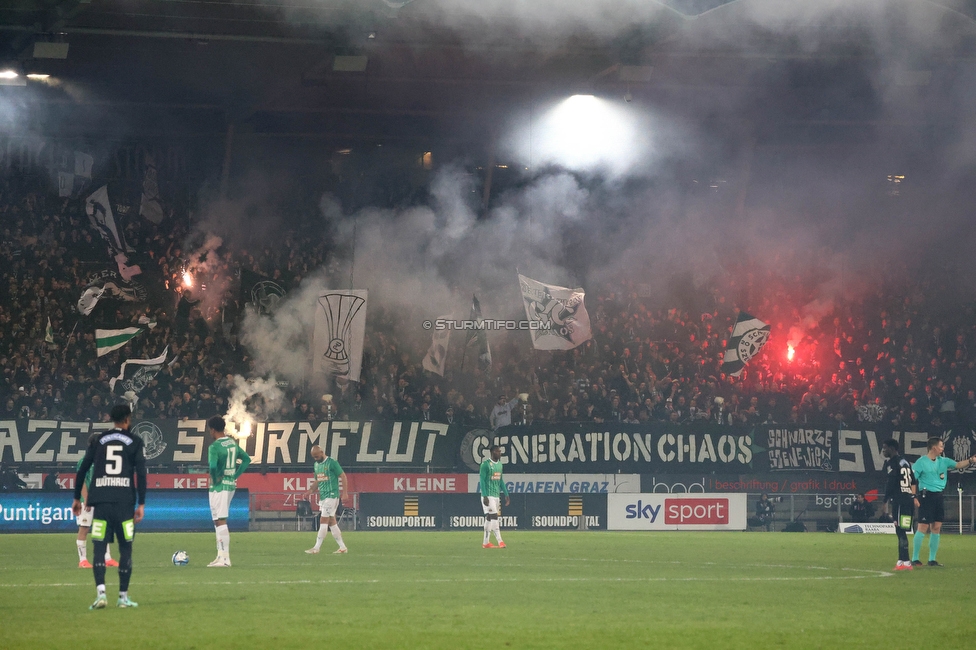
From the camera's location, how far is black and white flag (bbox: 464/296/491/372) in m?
32.2

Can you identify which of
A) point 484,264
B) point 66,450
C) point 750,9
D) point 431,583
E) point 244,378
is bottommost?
point 431,583

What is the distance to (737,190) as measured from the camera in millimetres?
38094

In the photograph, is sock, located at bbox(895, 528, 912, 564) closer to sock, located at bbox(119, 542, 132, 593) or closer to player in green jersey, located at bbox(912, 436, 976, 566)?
player in green jersey, located at bbox(912, 436, 976, 566)

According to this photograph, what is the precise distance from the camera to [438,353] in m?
32.6

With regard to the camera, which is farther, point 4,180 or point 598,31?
point 4,180

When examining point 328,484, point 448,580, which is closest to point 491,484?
point 328,484

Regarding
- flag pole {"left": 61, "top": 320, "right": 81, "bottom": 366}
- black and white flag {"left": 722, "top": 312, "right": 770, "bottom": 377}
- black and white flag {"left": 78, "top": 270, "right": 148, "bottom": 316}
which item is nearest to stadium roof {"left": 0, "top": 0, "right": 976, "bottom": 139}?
black and white flag {"left": 78, "top": 270, "right": 148, "bottom": 316}

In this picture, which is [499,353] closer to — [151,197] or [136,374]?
[136,374]

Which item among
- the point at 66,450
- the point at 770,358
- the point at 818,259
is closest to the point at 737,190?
the point at 818,259

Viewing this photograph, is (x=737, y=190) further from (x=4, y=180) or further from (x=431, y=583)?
(x=431, y=583)

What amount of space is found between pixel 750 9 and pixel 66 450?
18.3 metres

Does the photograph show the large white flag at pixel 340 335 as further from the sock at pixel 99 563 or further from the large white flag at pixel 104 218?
the sock at pixel 99 563

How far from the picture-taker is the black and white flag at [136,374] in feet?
97.7

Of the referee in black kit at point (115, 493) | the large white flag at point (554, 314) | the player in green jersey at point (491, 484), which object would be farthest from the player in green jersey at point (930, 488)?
the large white flag at point (554, 314)
